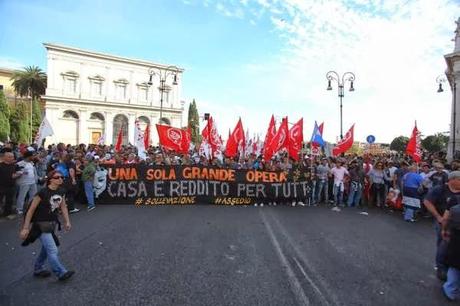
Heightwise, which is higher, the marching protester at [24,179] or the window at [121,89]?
the window at [121,89]

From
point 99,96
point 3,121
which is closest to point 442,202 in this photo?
point 3,121

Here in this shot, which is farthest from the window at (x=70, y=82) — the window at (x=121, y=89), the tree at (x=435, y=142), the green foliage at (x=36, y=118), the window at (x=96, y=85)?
the tree at (x=435, y=142)

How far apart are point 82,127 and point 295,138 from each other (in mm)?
60856

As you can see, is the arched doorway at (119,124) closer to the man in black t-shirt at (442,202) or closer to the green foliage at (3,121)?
the green foliage at (3,121)

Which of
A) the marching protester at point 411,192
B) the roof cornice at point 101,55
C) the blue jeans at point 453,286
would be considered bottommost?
the blue jeans at point 453,286

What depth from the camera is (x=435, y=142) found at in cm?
5712

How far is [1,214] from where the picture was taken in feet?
31.7

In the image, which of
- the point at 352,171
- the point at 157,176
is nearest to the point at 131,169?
the point at 157,176

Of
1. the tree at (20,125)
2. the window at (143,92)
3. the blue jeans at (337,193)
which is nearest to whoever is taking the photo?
the blue jeans at (337,193)

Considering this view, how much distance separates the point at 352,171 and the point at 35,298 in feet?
34.5

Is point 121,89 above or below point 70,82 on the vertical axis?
below

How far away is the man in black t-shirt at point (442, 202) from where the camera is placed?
506 cm

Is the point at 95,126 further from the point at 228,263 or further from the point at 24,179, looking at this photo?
the point at 228,263

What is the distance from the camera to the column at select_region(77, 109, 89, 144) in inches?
2670
